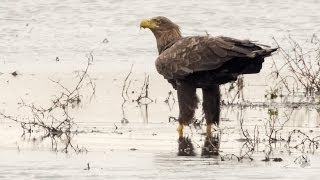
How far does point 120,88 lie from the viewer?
16250 mm

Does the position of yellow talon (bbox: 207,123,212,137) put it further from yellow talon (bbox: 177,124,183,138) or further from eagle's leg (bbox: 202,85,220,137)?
yellow talon (bbox: 177,124,183,138)

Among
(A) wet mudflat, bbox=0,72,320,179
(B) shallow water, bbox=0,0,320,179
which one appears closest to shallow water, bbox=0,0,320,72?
(B) shallow water, bbox=0,0,320,179

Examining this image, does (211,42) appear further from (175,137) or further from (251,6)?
(251,6)

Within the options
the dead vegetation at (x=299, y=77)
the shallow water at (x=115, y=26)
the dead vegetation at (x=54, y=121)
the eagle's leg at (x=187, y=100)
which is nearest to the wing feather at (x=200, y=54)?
the eagle's leg at (x=187, y=100)

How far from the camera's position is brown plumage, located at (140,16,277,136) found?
11.8 metres

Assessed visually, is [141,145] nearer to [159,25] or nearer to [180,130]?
[180,130]

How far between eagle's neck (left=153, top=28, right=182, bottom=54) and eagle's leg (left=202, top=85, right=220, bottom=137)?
2.87 ft

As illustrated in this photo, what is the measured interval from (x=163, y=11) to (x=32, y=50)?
5036 millimetres

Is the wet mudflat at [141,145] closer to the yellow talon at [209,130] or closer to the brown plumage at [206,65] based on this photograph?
the yellow talon at [209,130]

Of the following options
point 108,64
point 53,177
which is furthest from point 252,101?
point 53,177

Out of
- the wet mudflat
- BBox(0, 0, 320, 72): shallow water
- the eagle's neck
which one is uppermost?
BBox(0, 0, 320, 72): shallow water

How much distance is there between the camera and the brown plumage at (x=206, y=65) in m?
11.8

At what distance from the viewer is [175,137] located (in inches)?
475

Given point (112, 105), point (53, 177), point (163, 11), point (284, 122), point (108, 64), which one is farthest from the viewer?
point (163, 11)
